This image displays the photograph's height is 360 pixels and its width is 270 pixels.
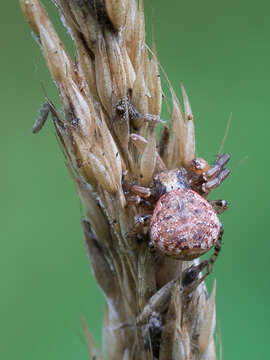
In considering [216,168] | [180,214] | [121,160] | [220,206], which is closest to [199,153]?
[216,168]

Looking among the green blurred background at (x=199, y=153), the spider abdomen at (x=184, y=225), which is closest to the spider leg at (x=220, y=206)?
the spider abdomen at (x=184, y=225)

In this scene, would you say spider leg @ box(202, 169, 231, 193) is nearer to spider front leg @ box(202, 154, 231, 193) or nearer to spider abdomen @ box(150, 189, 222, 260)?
spider front leg @ box(202, 154, 231, 193)

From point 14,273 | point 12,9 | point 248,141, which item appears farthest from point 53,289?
point 12,9

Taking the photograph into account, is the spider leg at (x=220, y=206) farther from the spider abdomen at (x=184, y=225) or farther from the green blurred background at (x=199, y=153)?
the green blurred background at (x=199, y=153)

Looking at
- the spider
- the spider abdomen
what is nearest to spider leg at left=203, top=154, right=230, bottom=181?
the spider

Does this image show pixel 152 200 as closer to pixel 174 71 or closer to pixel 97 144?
pixel 97 144

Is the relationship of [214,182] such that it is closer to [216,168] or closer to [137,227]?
[216,168]
